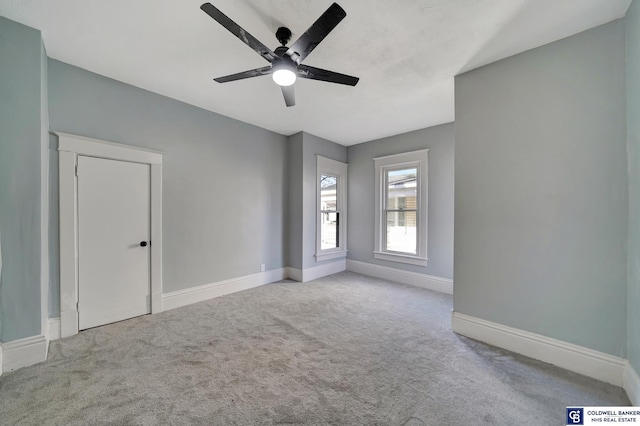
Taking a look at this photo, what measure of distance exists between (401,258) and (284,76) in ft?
12.0

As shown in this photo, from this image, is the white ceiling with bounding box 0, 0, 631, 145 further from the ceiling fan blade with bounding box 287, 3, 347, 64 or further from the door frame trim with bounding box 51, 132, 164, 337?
the door frame trim with bounding box 51, 132, 164, 337

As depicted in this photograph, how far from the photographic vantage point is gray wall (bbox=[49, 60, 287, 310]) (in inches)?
99.9

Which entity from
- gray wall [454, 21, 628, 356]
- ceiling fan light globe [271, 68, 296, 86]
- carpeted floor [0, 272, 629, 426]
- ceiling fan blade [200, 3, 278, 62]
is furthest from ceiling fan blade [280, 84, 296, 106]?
carpeted floor [0, 272, 629, 426]

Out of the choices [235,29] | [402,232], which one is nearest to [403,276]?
[402,232]

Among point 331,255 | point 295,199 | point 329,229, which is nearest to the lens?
point 295,199

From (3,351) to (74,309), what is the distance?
0.59 metres

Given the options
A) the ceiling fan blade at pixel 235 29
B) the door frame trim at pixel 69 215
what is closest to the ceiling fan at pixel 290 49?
the ceiling fan blade at pixel 235 29

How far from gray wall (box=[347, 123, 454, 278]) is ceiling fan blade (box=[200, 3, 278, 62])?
3.25 metres

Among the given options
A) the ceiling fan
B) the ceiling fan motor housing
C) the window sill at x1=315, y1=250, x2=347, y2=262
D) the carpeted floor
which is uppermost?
the ceiling fan motor housing

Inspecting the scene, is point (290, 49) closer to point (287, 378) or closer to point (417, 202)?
point (287, 378)

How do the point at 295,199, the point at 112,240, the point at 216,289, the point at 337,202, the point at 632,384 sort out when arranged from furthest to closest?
the point at 337,202 < the point at 295,199 < the point at 216,289 < the point at 112,240 < the point at 632,384

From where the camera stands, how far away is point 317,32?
4.91 feet

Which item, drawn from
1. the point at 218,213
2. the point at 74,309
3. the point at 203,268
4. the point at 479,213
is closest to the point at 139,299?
the point at 74,309

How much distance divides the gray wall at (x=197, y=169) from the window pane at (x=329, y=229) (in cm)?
87
